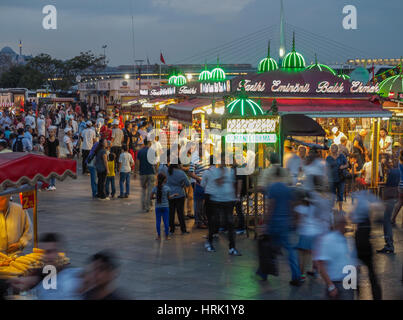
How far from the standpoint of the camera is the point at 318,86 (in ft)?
64.7

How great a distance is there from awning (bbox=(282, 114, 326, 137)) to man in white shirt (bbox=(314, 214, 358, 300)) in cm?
800

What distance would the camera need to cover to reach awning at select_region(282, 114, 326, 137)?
16.3 meters

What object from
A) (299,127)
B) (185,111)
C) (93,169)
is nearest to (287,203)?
(299,127)

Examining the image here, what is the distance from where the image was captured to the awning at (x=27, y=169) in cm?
738

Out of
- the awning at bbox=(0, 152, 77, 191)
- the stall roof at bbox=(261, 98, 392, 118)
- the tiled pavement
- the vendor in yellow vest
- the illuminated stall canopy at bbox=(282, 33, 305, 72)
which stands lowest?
the tiled pavement

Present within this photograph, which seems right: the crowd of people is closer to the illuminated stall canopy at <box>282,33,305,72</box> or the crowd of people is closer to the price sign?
the price sign

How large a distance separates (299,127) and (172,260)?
7096 mm

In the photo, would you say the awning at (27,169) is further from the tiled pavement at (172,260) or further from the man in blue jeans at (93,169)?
the man in blue jeans at (93,169)

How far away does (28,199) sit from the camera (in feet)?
26.9

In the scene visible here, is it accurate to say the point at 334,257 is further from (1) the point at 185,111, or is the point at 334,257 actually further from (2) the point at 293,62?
(2) the point at 293,62

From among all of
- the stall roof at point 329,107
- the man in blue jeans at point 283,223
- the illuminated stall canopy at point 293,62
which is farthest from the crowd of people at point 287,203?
the illuminated stall canopy at point 293,62

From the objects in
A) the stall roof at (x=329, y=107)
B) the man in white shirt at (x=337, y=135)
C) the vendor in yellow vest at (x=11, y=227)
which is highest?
the stall roof at (x=329, y=107)

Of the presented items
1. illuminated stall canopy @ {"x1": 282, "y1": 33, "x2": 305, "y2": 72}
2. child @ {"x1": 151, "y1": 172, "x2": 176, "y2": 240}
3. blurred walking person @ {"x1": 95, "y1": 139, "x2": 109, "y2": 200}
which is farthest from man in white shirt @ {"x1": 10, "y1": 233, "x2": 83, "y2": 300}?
illuminated stall canopy @ {"x1": 282, "y1": 33, "x2": 305, "y2": 72}

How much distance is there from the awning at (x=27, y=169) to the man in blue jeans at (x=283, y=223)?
10.3ft
